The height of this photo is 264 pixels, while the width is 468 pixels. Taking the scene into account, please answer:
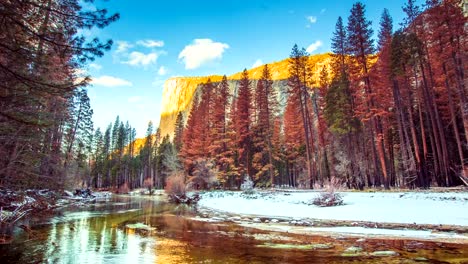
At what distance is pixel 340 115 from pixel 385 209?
1649 centimetres

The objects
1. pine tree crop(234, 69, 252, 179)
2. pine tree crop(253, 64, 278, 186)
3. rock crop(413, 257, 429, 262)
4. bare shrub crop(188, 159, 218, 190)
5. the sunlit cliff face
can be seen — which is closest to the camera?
rock crop(413, 257, 429, 262)

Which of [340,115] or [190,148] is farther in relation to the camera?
[190,148]

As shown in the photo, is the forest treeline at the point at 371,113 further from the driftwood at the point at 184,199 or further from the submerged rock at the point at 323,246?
the submerged rock at the point at 323,246

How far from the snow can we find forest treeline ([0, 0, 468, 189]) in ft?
16.7

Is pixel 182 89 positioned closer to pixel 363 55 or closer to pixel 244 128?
pixel 244 128

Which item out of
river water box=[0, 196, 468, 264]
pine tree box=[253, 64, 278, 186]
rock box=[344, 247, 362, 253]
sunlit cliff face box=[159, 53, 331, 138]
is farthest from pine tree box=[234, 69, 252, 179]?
sunlit cliff face box=[159, 53, 331, 138]

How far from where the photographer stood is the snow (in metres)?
11.4

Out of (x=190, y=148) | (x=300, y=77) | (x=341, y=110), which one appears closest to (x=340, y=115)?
(x=341, y=110)

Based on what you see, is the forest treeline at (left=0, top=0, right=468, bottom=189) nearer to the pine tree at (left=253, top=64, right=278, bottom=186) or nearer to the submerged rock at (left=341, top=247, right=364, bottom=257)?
the pine tree at (left=253, top=64, right=278, bottom=186)

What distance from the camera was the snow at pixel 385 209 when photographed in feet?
37.3

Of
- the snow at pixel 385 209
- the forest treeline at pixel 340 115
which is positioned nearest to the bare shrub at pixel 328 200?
the snow at pixel 385 209

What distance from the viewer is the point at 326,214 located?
1418cm

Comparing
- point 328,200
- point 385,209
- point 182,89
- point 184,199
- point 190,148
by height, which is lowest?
point 184,199

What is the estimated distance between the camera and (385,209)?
1309 cm
